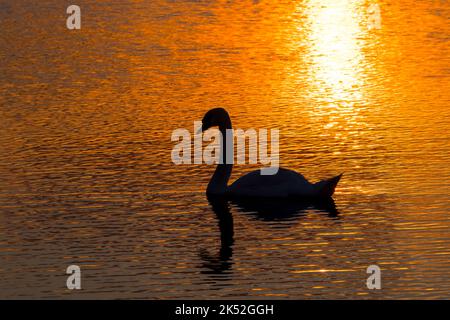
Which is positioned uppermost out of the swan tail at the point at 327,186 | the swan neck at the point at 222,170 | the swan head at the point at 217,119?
the swan head at the point at 217,119

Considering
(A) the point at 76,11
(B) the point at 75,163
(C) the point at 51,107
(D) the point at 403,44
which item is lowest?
(B) the point at 75,163

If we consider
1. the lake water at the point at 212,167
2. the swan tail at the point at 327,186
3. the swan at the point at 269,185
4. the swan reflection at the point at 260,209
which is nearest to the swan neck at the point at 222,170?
the swan at the point at 269,185

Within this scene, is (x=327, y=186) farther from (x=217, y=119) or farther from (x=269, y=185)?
(x=217, y=119)

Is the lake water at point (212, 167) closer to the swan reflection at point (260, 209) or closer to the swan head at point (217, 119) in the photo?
the swan reflection at point (260, 209)

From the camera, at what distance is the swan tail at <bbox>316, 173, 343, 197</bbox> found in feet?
59.9

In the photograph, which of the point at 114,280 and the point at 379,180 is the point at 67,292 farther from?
the point at 379,180

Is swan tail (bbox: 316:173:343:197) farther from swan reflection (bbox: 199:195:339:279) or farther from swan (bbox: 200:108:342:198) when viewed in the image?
swan reflection (bbox: 199:195:339:279)

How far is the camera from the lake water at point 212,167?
15.0m

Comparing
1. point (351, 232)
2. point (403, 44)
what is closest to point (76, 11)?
point (403, 44)

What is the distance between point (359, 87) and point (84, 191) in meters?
9.15

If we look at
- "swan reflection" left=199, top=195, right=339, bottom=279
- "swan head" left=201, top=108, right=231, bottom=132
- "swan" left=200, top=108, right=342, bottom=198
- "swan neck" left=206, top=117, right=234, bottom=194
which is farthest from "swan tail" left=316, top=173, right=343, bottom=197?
"swan head" left=201, top=108, right=231, bottom=132

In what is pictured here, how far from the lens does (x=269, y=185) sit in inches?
750

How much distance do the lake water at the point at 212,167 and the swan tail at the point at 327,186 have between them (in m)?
0.36

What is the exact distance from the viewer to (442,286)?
46.3 feet
